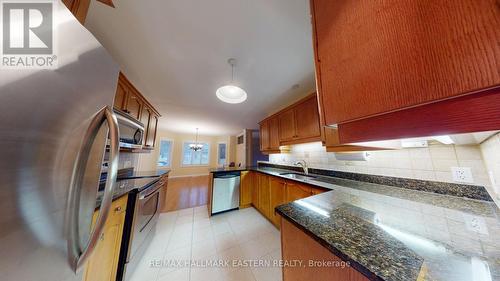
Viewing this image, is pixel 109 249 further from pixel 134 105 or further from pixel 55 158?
pixel 134 105

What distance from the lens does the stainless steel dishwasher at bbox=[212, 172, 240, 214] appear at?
2508mm

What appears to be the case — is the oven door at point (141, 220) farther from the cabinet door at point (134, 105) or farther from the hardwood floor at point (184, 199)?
the hardwood floor at point (184, 199)

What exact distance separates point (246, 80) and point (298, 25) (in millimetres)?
909

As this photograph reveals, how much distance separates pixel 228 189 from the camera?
261 cm

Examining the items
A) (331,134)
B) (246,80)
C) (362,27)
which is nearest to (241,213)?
(331,134)

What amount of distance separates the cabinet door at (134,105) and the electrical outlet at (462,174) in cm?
326

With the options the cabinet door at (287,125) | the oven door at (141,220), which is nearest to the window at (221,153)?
the cabinet door at (287,125)

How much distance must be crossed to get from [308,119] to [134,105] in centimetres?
252

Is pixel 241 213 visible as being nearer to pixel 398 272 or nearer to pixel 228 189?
pixel 228 189

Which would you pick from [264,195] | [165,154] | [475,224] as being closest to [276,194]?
[264,195]

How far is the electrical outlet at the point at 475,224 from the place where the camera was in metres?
0.59

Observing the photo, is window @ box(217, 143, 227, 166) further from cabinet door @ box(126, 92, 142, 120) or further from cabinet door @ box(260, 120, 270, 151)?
cabinet door @ box(126, 92, 142, 120)

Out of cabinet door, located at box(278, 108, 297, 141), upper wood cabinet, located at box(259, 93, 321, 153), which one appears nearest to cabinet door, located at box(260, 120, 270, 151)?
upper wood cabinet, located at box(259, 93, 321, 153)

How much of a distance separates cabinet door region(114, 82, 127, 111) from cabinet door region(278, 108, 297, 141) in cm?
229
